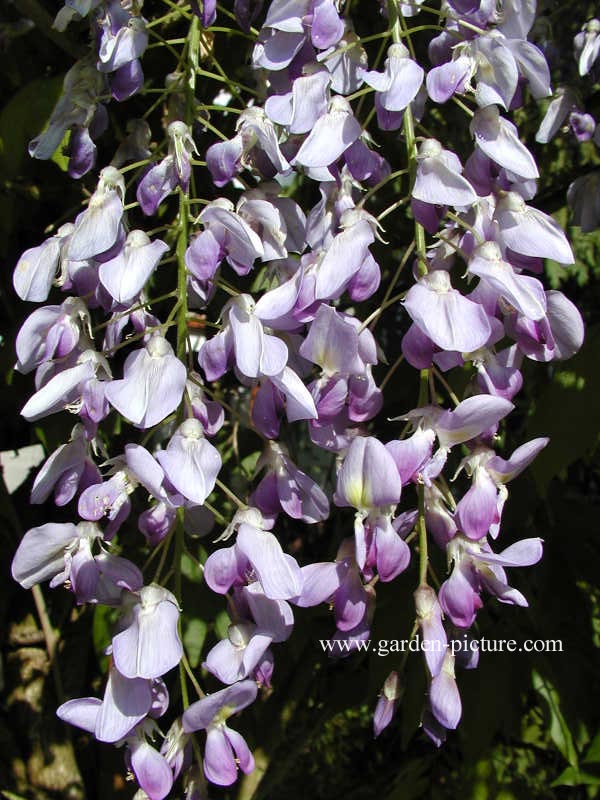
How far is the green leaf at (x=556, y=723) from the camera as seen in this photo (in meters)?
1.17

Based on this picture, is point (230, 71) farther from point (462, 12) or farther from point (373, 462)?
point (373, 462)

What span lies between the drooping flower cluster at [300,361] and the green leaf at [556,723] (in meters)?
0.53

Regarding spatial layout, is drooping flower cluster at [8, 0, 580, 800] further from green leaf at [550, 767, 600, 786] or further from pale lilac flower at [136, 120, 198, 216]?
green leaf at [550, 767, 600, 786]

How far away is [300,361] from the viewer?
78 cm

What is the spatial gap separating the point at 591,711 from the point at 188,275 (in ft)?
3.06

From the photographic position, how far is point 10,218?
115 cm

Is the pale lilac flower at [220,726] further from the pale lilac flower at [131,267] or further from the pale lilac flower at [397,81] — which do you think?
the pale lilac flower at [397,81]

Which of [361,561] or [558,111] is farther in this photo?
[558,111]

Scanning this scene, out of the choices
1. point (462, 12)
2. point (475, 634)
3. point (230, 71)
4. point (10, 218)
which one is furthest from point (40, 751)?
point (462, 12)

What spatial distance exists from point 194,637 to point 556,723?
1.92 ft

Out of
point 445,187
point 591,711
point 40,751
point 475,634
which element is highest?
point 445,187

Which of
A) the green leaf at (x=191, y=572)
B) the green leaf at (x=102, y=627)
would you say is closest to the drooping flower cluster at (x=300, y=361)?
the green leaf at (x=191, y=572)

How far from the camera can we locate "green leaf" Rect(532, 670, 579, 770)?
3.84 ft

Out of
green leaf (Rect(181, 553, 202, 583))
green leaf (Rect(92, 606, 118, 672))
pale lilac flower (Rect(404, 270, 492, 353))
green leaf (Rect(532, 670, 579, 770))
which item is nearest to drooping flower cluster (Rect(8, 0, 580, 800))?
pale lilac flower (Rect(404, 270, 492, 353))
